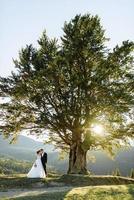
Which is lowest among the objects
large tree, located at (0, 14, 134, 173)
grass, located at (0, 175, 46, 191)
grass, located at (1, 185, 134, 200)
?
grass, located at (1, 185, 134, 200)

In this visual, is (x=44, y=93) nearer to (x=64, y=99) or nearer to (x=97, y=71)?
(x=64, y=99)

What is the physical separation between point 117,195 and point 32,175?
14352mm

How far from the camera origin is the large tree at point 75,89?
39.2m

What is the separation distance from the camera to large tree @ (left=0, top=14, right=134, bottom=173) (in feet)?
128

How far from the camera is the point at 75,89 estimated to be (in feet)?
133

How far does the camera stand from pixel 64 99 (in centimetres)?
4084

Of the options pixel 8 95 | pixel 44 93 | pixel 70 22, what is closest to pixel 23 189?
pixel 44 93

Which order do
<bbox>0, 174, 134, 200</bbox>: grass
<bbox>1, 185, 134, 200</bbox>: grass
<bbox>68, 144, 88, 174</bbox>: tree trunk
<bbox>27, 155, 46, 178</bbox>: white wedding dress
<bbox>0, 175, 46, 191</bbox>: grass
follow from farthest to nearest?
<bbox>68, 144, 88, 174</bbox>: tree trunk, <bbox>27, 155, 46, 178</bbox>: white wedding dress, <bbox>0, 175, 46, 191</bbox>: grass, <bbox>0, 174, 134, 200</bbox>: grass, <bbox>1, 185, 134, 200</bbox>: grass

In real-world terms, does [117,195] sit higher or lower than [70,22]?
lower

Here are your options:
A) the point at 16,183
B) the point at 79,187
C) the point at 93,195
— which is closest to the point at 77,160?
the point at 16,183

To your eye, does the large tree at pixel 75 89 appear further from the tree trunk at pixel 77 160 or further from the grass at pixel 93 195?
the grass at pixel 93 195

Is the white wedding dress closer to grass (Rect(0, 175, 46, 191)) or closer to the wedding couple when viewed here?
the wedding couple

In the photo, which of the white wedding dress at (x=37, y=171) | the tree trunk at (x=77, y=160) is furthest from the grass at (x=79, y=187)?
the tree trunk at (x=77, y=160)

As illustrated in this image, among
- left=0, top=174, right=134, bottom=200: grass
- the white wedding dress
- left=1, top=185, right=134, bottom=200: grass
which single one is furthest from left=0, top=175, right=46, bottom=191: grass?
left=1, top=185, right=134, bottom=200: grass
